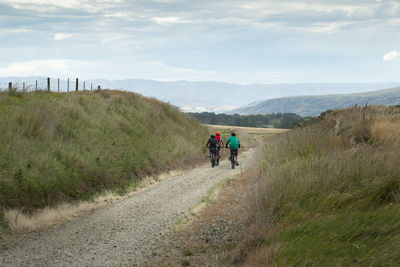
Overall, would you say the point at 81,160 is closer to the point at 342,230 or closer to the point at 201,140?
the point at 342,230

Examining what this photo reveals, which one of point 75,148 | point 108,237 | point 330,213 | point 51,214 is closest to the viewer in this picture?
point 330,213

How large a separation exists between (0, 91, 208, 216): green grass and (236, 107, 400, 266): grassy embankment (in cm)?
867

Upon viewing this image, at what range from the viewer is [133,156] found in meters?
23.5

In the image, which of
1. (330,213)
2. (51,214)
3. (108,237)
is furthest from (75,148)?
(330,213)

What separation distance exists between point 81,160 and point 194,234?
356 inches

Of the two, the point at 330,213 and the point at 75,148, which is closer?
the point at 330,213

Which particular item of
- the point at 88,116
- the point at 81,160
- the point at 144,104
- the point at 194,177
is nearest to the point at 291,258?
the point at 81,160

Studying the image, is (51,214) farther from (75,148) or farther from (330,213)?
(330,213)

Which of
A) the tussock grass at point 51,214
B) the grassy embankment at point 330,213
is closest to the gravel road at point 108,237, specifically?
the tussock grass at point 51,214

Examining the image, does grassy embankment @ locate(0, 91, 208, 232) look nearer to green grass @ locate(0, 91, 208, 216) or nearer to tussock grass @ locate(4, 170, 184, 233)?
green grass @ locate(0, 91, 208, 216)

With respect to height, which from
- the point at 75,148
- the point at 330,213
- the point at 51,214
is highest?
the point at 330,213

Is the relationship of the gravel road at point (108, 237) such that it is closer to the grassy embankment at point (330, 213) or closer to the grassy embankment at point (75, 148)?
the grassy embankment at point (75, 148)

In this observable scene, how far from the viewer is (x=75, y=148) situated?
19125 mm

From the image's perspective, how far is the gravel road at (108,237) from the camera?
8.73 meters
